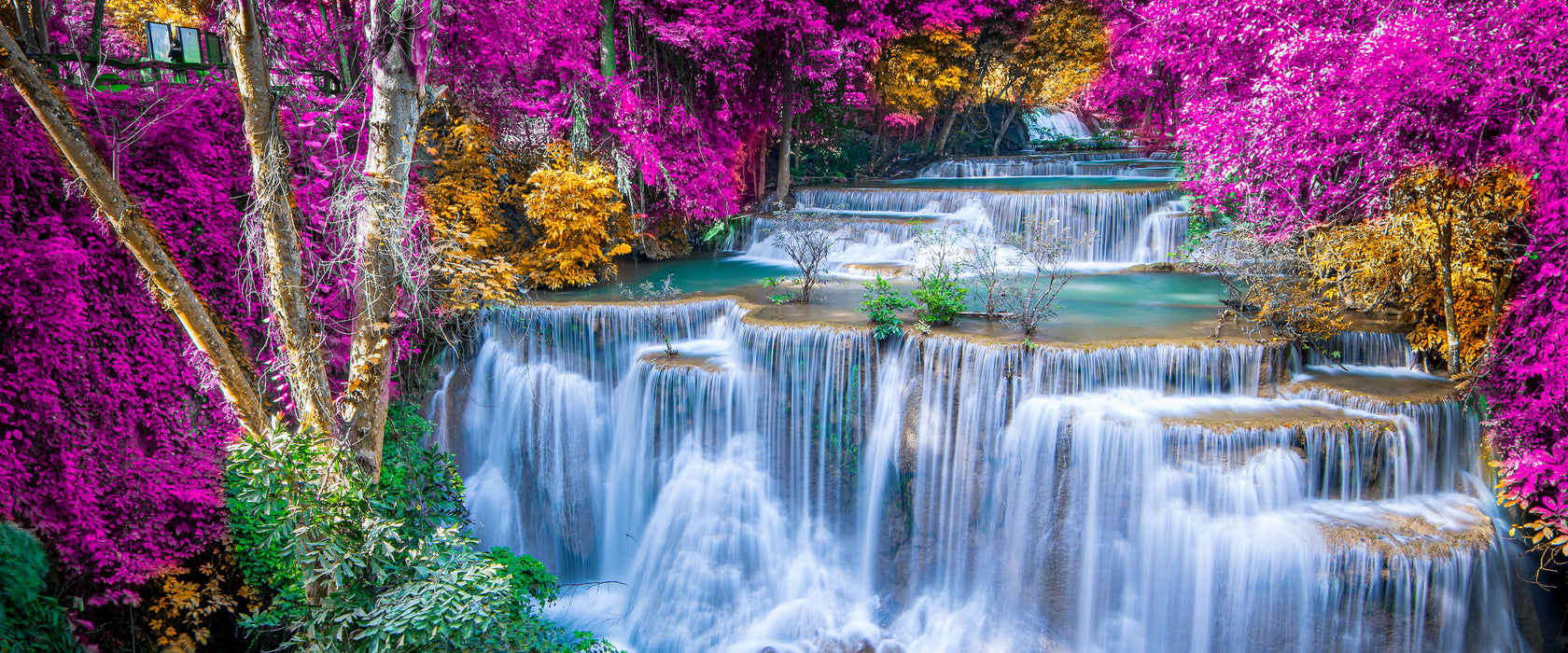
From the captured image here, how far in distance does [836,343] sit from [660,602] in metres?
3.48

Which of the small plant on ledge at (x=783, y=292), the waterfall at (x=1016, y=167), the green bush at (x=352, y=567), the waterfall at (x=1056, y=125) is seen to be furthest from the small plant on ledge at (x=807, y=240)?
the waterfall at (x=1056, y=125)

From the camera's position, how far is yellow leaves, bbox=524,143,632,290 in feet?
36.2

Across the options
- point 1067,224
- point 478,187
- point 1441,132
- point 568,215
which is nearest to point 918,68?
point 1067,224

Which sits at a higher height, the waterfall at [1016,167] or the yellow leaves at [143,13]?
the yellow leaves at [143,13]

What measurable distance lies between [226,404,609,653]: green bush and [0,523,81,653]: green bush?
1179 millimetres

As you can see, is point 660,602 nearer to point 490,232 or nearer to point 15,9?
point 490,232

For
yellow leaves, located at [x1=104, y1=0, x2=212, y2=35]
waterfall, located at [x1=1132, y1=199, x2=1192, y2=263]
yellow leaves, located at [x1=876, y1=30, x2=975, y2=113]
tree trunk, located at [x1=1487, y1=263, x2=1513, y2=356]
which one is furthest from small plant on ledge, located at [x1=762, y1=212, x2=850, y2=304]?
yellow leaves, located at [x1=104, y1=0, x2=212, y2=35]

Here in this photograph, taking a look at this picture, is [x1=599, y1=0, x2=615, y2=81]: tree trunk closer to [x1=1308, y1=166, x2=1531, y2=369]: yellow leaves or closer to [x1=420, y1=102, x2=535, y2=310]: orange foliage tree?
[x1=420, y1=102, x2=535, y2=310]: orange foliage tree

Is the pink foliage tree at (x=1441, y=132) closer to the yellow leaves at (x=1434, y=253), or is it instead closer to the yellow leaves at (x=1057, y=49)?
the yellow leaves at (x=1434, y=253)

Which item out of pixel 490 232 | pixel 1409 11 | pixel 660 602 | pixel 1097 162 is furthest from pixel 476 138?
pixel 1097 162

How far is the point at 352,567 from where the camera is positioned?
5.71m

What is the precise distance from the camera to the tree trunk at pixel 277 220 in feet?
17.3

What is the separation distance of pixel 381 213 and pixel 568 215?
564 centimetres

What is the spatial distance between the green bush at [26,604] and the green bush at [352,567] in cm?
118
